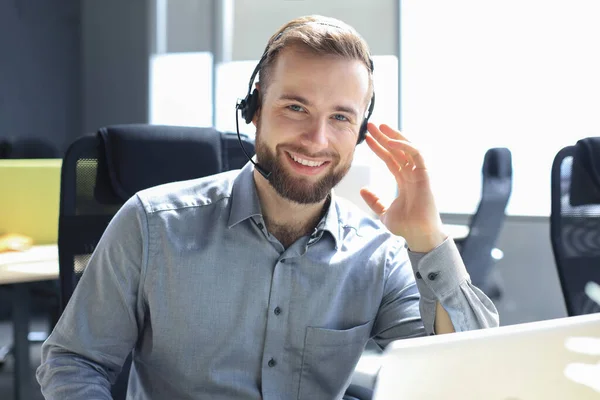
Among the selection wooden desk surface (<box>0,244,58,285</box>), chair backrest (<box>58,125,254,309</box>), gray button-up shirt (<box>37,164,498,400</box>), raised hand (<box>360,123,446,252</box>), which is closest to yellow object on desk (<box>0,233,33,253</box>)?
wooden desk surface (<box>0,244,58,285</box>)

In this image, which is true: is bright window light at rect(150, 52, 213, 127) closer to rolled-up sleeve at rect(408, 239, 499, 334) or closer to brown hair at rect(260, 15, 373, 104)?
brown hair at rect(260, 15, 373, 104)

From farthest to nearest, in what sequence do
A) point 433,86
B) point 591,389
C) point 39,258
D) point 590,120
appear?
point 433,86 < point 590,120 < point 39,258 < point 591,389

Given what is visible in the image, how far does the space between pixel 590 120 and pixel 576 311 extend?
97.6 inches

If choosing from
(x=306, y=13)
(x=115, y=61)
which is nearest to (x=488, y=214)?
(x=306, y=13)

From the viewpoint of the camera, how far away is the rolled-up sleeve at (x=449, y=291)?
1185mm

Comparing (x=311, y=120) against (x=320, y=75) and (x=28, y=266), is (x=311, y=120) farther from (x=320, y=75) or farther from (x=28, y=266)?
(x=28, y=266)

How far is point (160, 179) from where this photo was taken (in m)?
1.62

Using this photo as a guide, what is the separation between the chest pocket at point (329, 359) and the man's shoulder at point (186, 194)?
0.96 feet

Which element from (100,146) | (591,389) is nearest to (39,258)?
(100,146)

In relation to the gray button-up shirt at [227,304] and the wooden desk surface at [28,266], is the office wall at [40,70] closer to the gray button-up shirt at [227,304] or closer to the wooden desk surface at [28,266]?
the wooden desk surface at [28,266]

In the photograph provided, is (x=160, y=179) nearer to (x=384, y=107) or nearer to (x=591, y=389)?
(x=591, y=389)

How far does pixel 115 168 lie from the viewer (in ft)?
5.18

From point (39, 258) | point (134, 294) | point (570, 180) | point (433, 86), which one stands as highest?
point (433, 86)

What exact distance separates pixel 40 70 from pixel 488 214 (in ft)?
12.3
